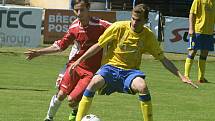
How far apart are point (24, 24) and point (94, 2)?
15.0 m

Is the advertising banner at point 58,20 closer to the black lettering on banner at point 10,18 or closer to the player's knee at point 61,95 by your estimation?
the black lettering on banner at point 10,18

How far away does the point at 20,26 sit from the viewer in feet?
82.5

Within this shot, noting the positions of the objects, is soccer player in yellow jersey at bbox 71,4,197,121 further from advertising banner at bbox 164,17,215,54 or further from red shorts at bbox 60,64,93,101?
advertising banner at bbox 164,17,215,54

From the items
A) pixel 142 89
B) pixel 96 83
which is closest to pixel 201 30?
pixel 96 83

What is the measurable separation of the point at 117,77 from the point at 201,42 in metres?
7.47

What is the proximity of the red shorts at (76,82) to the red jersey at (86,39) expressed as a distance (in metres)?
0.10

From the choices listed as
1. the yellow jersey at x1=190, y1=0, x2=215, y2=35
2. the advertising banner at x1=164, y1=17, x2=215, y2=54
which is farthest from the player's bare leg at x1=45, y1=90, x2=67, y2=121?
the advertising banner at x1=164, y1=17, x2=215, y2=54

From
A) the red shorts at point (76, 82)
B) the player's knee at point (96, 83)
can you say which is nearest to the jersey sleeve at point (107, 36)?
the player's knee at point (96, 83)

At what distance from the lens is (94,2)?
3997 cm

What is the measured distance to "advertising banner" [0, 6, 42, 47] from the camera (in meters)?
25.1

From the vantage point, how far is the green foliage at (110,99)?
38.0 feet

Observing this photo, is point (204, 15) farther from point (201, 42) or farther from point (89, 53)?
point (89, 53)

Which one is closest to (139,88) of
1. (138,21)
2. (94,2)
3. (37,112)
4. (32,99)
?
(138,21)

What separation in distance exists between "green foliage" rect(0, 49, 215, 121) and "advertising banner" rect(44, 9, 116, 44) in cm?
637
